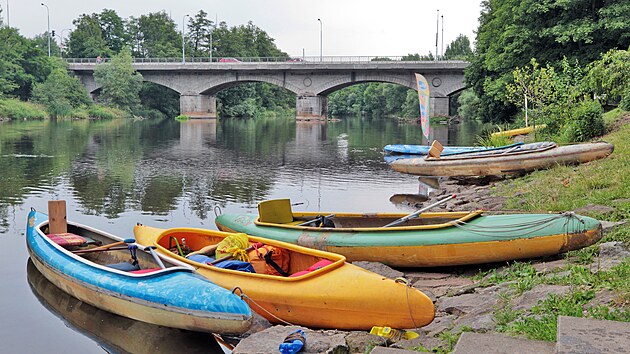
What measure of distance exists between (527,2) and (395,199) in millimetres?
14810

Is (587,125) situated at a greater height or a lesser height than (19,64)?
lesser

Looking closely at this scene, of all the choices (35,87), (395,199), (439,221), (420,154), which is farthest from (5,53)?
(439,221)

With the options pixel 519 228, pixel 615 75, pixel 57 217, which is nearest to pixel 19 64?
pixel 615 75

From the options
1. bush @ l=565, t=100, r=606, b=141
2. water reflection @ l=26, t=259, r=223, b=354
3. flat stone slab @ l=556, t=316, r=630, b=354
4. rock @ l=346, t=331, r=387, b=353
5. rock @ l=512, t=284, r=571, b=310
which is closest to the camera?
flat stone slab @ l=556, t=316, r=630, b=354

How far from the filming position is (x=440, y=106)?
202ft

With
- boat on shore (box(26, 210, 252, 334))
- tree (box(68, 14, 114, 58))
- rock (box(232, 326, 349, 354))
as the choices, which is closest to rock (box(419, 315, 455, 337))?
rock (box(232, 326, 349, 354))

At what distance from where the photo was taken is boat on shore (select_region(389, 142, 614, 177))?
52.6 ft

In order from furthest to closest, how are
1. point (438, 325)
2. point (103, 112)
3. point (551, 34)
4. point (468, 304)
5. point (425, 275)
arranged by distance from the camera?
point (103, 112) < point (551, 34) < point (425, 275) < point (468, 304) < point (438, 325)

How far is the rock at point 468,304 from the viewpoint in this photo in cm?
680

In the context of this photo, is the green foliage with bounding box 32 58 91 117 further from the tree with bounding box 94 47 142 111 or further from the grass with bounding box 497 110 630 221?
the grass with bounding box 497 110 630 221

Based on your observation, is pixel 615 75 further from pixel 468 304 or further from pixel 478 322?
pixel 478 322

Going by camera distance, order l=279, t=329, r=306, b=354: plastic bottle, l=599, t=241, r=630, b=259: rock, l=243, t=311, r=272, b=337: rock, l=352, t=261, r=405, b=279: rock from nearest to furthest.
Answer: l=279, t=329, r=306, b=354: plastic bottle, l=599, t=241, r=630, b=259: rock, l=243, t=311, r=272, b=337: rock, l=352, t=261, r=405, b=279: rock

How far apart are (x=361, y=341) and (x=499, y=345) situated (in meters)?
1.87

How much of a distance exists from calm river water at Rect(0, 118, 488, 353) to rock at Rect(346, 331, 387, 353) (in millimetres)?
1802
